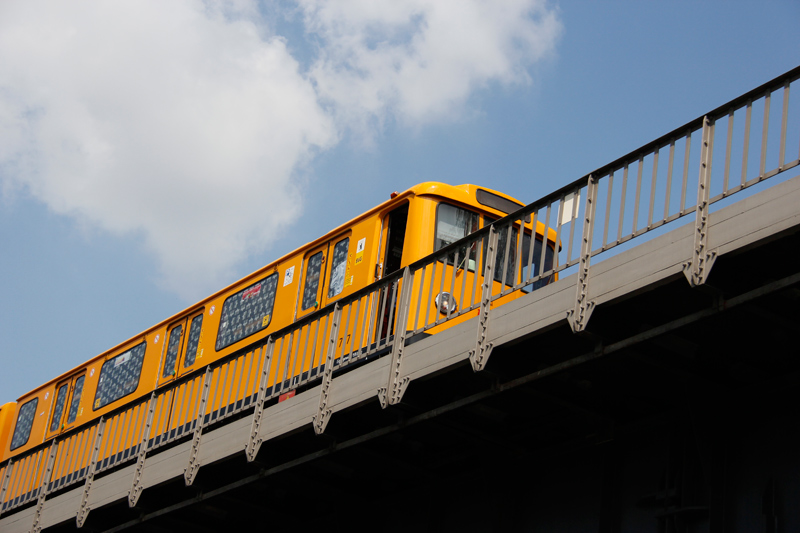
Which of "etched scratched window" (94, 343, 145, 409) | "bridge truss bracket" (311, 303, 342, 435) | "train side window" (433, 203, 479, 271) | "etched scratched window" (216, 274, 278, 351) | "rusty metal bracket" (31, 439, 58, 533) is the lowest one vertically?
"rusty metal bracket" (31, 439, 58, 533)

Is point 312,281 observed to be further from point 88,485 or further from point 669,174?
point 669,174

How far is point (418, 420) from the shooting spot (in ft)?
28.0

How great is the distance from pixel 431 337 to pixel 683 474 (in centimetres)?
239

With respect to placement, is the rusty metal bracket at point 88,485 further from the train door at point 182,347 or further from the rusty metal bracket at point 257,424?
the rusty metal bracket at point 257,424

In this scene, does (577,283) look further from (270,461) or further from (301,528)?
(301,528)

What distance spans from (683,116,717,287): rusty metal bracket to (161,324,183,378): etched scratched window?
1054 cm

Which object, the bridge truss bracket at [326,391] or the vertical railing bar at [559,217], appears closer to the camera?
the vertical railing bar at [559,217]

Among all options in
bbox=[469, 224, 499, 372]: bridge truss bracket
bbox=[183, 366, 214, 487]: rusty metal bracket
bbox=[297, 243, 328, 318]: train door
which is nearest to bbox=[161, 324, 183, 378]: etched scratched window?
bbox=[297, 243, 328, 318]: train door

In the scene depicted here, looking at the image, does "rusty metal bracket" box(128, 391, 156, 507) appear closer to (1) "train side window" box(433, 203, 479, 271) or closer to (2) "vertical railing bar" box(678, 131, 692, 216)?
(1) "train side window" box(433, 203, 479, 271)

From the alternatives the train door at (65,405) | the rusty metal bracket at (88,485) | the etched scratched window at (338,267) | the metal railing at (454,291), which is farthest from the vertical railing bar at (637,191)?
the train door at (65,405)

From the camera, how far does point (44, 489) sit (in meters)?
13.6

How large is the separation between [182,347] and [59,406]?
4562 mm

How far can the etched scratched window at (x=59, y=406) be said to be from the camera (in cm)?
1819

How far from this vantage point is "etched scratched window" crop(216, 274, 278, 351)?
1355cm
